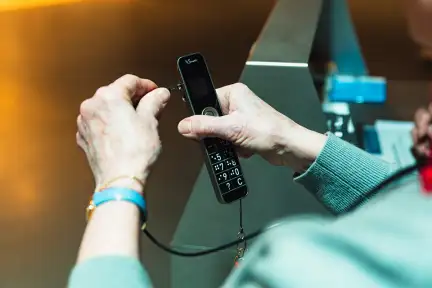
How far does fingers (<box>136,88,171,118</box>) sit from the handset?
3cm

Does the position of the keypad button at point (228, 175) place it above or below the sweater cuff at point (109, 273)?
below

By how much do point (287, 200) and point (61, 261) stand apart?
1.50 feet

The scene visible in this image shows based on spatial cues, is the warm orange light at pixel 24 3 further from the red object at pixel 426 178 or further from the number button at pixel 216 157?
the red object at pixel 426 178

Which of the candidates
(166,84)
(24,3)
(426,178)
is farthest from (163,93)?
(24,3)

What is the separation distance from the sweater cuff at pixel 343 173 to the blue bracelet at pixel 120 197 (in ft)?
0.71

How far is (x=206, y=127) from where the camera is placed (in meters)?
0.57

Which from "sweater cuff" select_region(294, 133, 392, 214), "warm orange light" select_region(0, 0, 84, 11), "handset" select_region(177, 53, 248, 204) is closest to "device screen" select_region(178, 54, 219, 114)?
"handset" select_region(177, 53, 248, 204)

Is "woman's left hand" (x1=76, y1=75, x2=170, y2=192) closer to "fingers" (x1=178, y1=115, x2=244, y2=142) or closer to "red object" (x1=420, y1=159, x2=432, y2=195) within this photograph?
"fingers" (x1=178, y1=115, x2=244, y2=142)

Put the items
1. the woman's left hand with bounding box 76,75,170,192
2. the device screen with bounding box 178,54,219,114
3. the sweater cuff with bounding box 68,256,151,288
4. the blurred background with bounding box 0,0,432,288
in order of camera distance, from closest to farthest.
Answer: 1. the sweater cuff with bounding box 68,256,151,288
2. the woman's left hand with bounding box 76,75,170,192
3. the device screen with bounding box 178,54,219,114
4. the blurred background with bounding box 0,0,432,288

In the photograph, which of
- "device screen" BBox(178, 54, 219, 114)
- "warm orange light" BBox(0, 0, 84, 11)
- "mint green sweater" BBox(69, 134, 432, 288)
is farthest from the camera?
"warm orange light" BBox(0, 0, 84, 11)

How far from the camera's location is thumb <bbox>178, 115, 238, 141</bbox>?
566 mm

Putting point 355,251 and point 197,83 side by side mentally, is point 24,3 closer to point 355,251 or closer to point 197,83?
point 197,83

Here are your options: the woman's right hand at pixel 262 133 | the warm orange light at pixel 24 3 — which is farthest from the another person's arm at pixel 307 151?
the warm orange light at pixel 24 3

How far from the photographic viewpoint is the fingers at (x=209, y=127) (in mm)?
566
